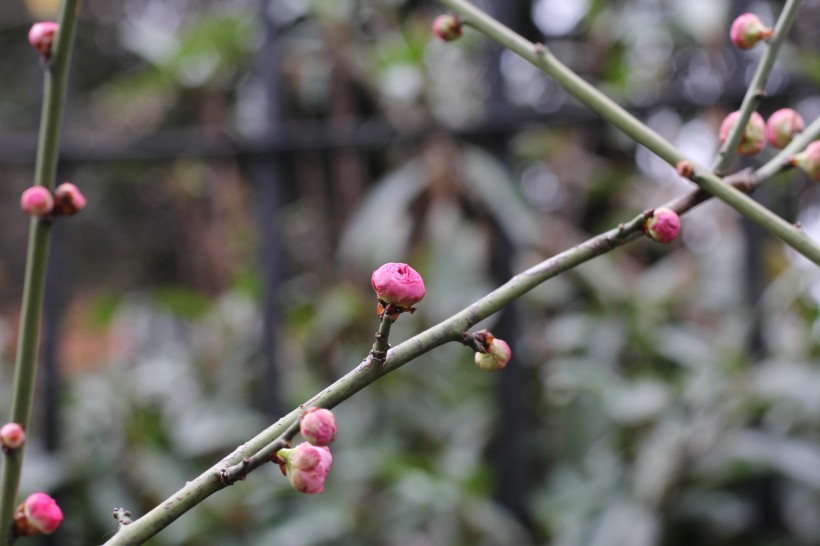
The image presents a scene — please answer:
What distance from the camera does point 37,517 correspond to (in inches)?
11.3

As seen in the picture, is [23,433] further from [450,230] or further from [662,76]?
[662,76]

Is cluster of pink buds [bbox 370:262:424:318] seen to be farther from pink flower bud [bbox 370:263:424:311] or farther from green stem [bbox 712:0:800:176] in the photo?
green stem [bbox 712:0:800:176]

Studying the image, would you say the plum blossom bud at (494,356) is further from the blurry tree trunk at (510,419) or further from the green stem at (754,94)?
the blurry tree trunk at (510,419)

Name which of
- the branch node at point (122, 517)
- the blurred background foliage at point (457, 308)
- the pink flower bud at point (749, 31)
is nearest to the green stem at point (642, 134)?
the pink flower bud at point (749, 31)

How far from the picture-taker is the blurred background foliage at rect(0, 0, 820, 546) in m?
1.20

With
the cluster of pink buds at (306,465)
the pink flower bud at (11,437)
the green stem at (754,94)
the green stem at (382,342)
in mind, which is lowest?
the pink flower bud at (11,437)

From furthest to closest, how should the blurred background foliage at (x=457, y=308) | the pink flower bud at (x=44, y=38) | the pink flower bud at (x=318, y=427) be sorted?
the blurred background foliage at (x=457, y=308) → the pink flower bud at (x=44, y=38) → the pink flower bud at (x=318, y=427)

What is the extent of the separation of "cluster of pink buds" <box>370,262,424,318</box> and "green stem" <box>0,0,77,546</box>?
126mm

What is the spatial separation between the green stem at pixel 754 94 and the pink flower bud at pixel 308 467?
18 cm

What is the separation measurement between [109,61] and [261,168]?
9.49 ft

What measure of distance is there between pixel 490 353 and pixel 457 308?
114 centimetres

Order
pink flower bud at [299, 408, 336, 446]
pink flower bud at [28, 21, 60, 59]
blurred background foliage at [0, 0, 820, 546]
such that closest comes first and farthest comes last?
pink flower bud at [299, 408, 336, 446] → pink flower bud at [28, 21, 60, 59] → blurred background foliage at [0, 0, 820, 546]

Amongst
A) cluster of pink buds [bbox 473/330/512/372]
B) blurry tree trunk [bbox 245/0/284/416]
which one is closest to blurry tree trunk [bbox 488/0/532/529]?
blurry tree trunk [bbox 245/0/284/416]

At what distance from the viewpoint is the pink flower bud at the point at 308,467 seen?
0.85ft
